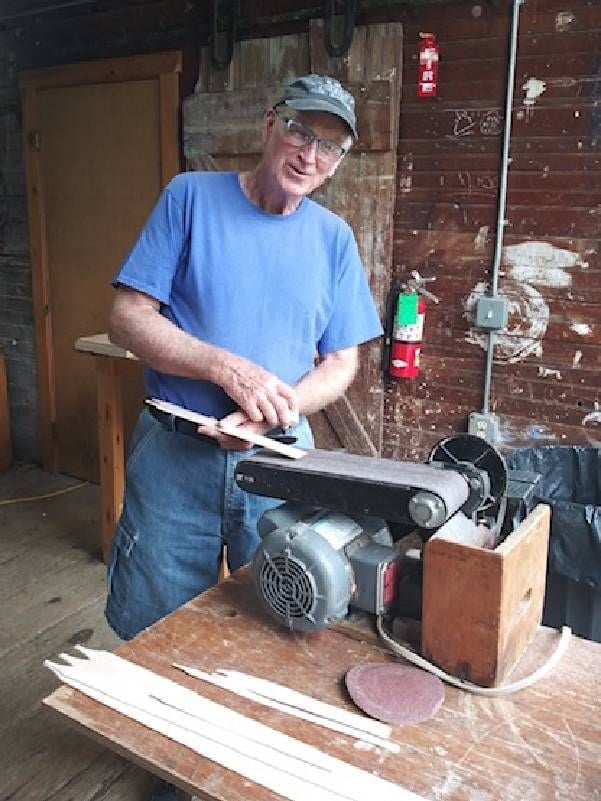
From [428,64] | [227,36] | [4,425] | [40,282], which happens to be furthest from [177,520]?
[4,425]

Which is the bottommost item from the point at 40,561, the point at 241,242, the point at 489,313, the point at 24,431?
the point at 40,561

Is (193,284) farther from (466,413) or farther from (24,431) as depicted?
(24,431)

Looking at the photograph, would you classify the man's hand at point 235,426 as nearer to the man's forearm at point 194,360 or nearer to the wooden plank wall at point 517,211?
the man's forearm at point 194,360

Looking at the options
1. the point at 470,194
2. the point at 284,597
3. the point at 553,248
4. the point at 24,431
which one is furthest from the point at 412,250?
the point at 24,431

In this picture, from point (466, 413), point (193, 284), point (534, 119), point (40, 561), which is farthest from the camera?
point (40, 561)

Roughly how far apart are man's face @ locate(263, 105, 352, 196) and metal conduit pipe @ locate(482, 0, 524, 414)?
4.44 ft

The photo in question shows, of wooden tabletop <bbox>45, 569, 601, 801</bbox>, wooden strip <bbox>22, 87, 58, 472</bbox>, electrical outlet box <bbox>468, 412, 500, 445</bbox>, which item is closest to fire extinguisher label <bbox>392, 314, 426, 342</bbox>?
electrical outlet box <bbox>468, 412, 500, 445</bbox>

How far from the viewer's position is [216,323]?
1550 mm

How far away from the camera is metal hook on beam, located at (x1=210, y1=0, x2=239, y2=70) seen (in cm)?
317

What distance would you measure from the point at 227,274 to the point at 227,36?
2139 mm

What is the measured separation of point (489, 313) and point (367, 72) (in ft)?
3.48

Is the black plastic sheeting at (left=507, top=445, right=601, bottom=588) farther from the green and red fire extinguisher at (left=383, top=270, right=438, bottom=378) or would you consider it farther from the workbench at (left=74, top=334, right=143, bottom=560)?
the workbench at (left=74, top=334, right=143, bottom=560)

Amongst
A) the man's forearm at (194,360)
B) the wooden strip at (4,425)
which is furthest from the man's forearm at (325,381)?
the wooden strip at (4,425)

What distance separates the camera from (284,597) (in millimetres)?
1117
